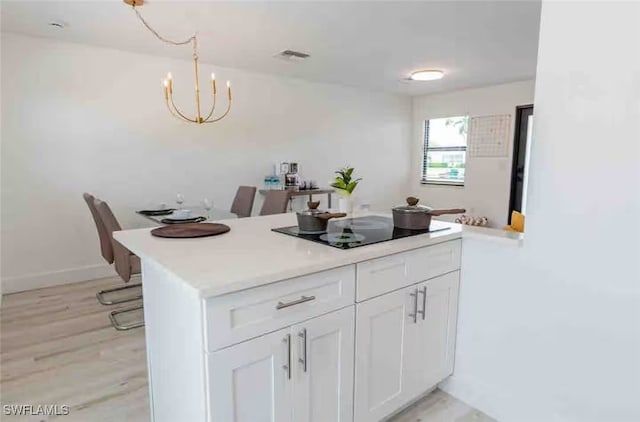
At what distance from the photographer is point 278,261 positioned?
4.02ft

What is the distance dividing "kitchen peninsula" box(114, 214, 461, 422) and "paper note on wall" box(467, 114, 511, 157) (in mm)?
4474

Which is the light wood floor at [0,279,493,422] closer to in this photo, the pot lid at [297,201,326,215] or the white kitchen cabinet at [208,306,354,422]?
the white kitchen cabinet at [208,306,354,422]

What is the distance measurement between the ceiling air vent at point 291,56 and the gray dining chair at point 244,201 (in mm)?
1450

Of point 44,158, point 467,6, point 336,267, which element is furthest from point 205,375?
point 44,158

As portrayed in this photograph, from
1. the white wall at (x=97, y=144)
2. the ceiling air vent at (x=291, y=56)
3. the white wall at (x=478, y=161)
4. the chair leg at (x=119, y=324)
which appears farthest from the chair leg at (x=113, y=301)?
the white wall at (x=478, y=161)

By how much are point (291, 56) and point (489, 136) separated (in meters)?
3.49

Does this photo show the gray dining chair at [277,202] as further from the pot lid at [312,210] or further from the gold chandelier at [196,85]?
the pot lid at [312,210]

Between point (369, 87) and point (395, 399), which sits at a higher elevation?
point (369, 87)

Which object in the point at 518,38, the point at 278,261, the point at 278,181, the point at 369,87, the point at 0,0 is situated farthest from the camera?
the point at 369,87

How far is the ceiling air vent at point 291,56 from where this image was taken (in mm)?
3802

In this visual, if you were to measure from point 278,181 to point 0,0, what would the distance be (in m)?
3.06

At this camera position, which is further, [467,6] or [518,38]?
[518,38]

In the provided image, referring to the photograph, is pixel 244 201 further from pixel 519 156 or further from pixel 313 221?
pixel 519 156

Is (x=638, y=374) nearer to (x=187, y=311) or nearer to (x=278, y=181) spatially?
(x=187, y=311)
